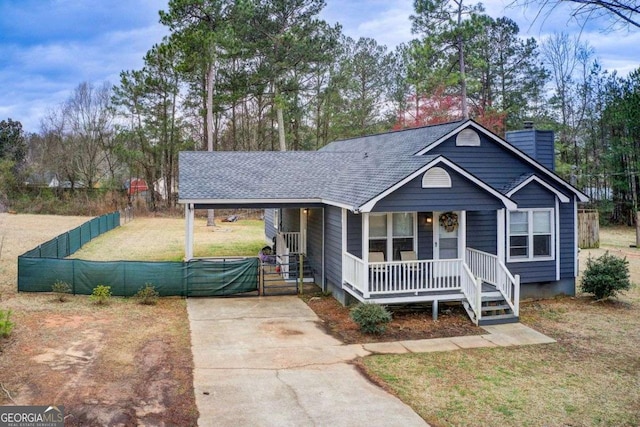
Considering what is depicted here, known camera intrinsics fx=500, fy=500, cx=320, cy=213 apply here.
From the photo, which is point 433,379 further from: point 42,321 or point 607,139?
point 607,139

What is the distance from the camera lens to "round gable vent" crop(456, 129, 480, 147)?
13602 mm

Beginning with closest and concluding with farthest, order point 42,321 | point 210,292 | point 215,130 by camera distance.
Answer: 1. point 42,321
2. point 210,292
3. point 215,130

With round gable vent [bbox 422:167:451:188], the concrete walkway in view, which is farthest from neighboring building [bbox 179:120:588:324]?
the concrete walkway

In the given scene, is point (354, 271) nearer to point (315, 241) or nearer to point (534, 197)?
point (315, 241)

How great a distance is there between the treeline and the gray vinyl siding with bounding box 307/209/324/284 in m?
16.2

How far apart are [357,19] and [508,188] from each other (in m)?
28.5

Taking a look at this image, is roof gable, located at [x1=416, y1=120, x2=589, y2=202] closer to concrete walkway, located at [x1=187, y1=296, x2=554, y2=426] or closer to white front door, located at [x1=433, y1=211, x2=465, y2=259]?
white front door, located at [x1=433, y1=211, x2=465, y2=259]

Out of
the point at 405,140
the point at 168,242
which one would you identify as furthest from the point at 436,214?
the point at 168,242

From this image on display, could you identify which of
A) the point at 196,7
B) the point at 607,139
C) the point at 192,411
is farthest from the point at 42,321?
the point at 607,139

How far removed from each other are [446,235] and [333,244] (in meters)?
3.07

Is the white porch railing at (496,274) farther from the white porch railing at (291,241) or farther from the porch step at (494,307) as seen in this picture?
the white porch railing at (291,241)

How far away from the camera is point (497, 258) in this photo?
1201cm

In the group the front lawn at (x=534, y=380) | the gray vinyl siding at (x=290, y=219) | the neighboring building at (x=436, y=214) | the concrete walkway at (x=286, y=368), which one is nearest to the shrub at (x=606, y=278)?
the neighboring building at (x=436, y=214)

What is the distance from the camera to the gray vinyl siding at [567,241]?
14.0 metres
